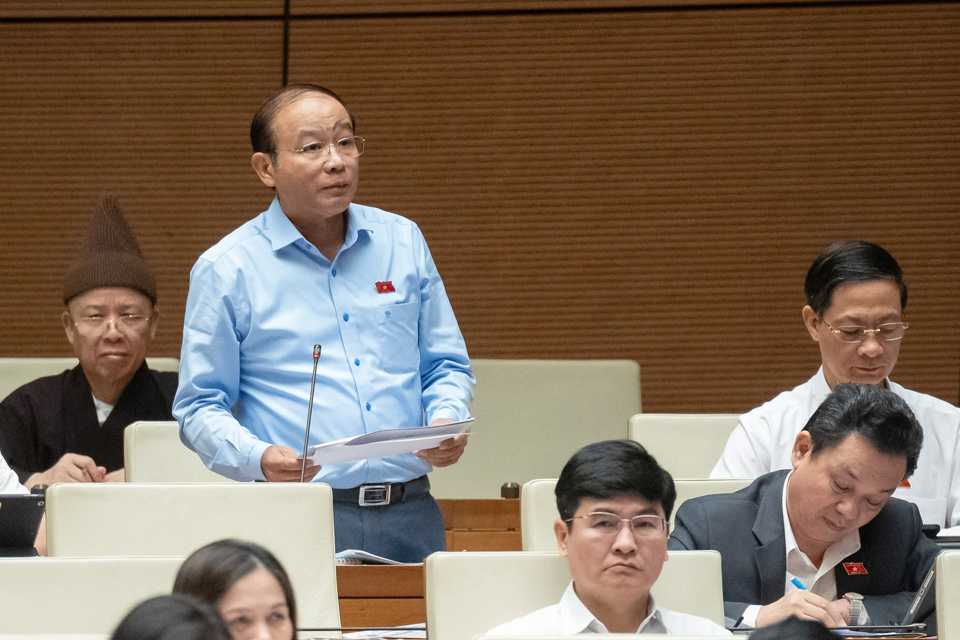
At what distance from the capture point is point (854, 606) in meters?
2.47

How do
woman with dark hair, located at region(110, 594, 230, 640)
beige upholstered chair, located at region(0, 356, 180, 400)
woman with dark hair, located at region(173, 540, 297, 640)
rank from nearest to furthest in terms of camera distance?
1. woman with dark hair, located at region(110, 594, 230, 640)
2. woman with dark hair, located at region(173, 540, 297, 640)
3. beige upholstered chair, located at region(0, 356, 180, 400)

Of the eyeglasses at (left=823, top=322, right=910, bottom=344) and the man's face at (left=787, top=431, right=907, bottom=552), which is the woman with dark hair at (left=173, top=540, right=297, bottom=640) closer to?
the man's face at (left=787, top=431, right=907, bottom=552)

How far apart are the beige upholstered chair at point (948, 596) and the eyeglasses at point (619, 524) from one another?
46 centimetres

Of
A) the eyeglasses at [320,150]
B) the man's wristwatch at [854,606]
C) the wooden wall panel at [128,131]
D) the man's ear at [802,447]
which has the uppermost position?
the wooden wall panel at [128,131]

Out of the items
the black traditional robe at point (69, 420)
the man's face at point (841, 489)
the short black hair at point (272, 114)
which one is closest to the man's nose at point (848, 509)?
the man's face at point (841, 489)

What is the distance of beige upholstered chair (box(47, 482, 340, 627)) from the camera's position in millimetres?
2475

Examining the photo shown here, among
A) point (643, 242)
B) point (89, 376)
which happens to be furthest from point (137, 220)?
point (643, 242)

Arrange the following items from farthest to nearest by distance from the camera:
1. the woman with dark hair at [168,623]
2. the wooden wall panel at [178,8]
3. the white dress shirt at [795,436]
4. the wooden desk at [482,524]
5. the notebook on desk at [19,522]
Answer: the wooden wall panel at [178,8]
the wooden desk at [482,524]
the white dress shirt at [795,436]
the notebook on desk at [19,522]
the woman with dark hair at [168,623]

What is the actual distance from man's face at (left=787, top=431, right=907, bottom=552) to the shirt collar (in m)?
0.49

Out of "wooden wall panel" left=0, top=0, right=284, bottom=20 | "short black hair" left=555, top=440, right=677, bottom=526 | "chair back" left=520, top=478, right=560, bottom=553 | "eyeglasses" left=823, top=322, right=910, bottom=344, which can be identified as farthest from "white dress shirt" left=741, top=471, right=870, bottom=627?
"wooden wall panel" left=0, top=0, right=284, bottom=20

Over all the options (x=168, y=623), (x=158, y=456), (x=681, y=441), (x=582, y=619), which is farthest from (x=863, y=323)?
(x=168, y=623)

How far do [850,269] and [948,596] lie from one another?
4.56 feet

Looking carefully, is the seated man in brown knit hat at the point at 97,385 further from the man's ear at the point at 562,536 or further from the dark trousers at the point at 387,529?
the man's ear at the point at 562,536

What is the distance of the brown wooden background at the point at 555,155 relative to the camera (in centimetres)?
506
